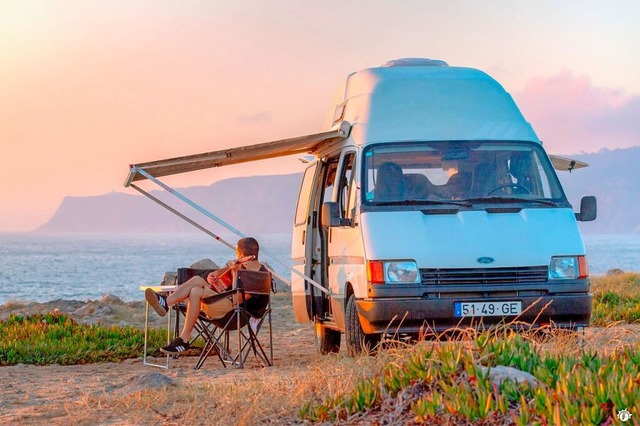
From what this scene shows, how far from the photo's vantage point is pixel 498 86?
11.1 metres

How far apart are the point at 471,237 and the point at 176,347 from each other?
10.3 ft

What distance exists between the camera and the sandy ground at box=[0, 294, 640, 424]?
23.9ft

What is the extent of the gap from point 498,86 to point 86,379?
520cm

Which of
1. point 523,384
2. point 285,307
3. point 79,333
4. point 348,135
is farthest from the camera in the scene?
point 285,307

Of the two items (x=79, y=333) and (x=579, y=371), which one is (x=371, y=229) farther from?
(x=79, y=333)

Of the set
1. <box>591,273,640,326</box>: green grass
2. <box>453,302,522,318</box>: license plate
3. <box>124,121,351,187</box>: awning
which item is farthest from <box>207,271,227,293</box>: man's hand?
<box>591,273,640,326</box>: green grass

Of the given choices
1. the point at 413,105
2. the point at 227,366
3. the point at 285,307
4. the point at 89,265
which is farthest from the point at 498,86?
the point at 89,265

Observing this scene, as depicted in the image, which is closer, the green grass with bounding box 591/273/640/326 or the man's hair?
the man's hair

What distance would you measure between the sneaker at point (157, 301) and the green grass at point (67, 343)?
155 centimetres

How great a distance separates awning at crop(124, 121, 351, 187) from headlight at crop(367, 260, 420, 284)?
193 cm

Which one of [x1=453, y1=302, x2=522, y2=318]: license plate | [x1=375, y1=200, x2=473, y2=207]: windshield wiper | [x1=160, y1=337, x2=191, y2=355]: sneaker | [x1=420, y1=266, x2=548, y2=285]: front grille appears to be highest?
[x1=375, y1=200, x2=473, y2=207]: windshield wiper

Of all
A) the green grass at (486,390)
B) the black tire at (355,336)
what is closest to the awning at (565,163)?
the black tire at (355,336)

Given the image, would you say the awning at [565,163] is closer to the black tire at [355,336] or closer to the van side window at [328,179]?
the van side window at [328,179]

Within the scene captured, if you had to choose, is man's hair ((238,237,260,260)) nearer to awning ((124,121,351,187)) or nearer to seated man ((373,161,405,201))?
awning ((124,121,351,187))
